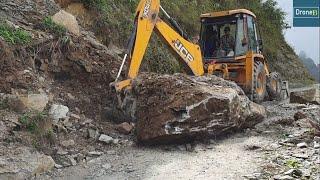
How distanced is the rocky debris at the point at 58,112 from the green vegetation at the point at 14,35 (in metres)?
1.20

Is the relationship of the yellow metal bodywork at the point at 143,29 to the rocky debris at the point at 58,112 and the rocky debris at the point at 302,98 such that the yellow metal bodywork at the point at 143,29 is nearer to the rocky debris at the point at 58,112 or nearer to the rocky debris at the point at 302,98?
the rocky debris at the point at 58,112

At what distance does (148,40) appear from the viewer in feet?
25.4

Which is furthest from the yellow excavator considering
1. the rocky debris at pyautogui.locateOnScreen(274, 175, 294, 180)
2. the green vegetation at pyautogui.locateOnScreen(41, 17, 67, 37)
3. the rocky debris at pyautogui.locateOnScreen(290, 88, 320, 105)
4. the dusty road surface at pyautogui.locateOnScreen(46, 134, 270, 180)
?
the rocky debris at pyautogui.locateOnScreen(274, 175, 294, 180)

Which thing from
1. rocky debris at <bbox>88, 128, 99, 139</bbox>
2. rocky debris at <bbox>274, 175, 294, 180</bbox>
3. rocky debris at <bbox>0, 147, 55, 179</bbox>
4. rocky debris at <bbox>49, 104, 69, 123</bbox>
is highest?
rocky debris at <bbox>49, 104, 69, 123</bbox>

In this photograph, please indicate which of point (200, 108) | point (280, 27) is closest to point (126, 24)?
point (200, 108)


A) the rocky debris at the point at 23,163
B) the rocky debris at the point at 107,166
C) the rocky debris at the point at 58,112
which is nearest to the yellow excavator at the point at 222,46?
the rocky debris at the point at 58,112

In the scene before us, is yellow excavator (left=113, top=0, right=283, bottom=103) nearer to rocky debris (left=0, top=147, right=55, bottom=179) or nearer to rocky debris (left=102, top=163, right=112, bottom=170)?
rocky debris (left=102, top=163, right=112, bottom=170)

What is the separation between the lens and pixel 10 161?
18.1 feet

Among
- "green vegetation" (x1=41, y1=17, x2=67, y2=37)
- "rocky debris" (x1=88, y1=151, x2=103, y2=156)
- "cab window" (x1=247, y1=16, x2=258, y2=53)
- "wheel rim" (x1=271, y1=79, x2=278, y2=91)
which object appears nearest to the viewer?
"rocky debris" (x1=88, y1=151, x2=103, y2=156)

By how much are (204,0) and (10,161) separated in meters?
14.6

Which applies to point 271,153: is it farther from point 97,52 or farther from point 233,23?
point 233,23

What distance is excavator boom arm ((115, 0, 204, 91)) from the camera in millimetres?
7469

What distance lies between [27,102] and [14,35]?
1.26 metres

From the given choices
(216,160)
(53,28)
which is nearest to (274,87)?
(53,28)
